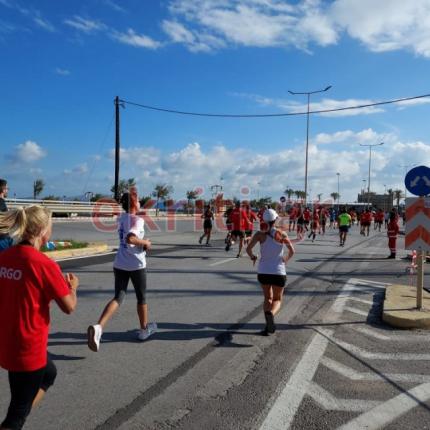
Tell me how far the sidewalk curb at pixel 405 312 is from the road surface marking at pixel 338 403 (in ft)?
8.92

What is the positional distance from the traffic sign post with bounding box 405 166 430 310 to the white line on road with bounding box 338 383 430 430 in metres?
3.64

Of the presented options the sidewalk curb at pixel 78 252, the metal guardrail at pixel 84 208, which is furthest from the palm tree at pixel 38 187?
the sidewalk curb at pixel 78 252

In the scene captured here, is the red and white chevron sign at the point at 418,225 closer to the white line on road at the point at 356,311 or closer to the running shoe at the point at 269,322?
the white line on road at the point at 356,311

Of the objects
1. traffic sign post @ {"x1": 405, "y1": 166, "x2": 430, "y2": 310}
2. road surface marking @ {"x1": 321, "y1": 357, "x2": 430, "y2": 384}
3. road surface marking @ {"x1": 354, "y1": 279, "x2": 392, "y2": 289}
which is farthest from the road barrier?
road surface marking @ {"x1": 321, "y1": 357, "x2": 430, "y2": 384}

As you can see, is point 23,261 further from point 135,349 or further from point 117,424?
point 135,349

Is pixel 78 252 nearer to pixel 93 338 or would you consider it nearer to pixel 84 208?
pixel 93 338

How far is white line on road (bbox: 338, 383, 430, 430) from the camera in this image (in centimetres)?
363

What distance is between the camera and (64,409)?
380 centimetres

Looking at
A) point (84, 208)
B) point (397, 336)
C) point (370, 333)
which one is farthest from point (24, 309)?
point (84, 208)

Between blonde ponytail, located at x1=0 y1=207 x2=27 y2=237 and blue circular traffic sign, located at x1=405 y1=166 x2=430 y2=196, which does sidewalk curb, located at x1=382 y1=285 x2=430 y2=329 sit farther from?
blonde ponytail, located at x1=0 y1=207 x2=27 y2=237

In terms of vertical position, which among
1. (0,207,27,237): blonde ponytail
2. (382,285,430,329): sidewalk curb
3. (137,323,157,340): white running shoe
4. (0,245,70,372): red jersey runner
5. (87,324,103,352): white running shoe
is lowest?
(137,323,157,340): white running shoe

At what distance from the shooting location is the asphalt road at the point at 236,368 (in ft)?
12.2

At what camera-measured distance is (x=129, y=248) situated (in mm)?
5418

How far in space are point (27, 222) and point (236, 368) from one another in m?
2.82
